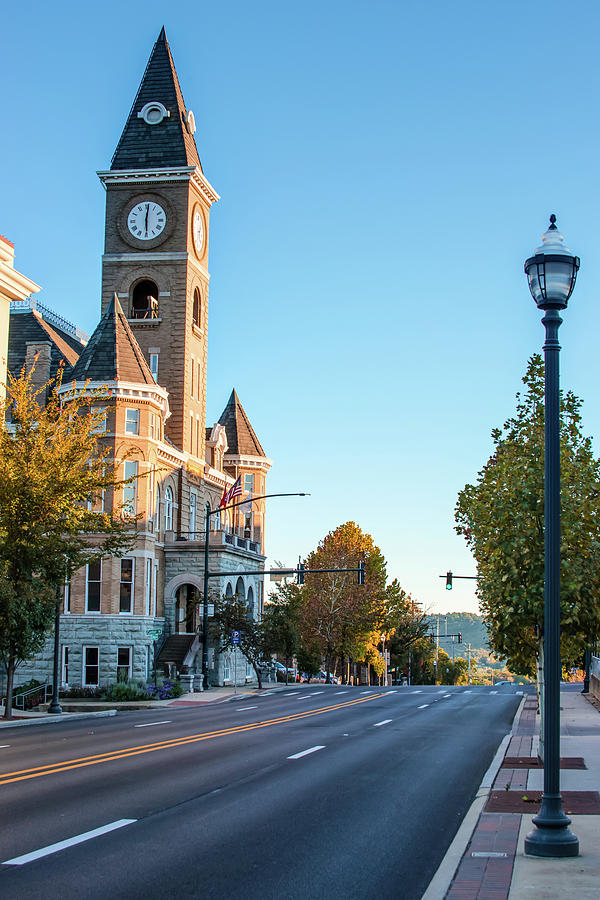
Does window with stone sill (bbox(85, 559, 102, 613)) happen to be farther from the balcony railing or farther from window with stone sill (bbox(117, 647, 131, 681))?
the balcony railing

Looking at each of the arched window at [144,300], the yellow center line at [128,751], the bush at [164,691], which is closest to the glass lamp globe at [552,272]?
the yellow center line at [128,751]

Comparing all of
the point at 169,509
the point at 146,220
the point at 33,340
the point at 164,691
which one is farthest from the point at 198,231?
the point at 164,691

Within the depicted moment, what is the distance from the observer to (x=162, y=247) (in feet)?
193

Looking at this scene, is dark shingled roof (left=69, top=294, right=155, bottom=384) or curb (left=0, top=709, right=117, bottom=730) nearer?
curb (left=0, top=709, right=117, bottom=730)

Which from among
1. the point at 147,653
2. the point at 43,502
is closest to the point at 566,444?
the point at 43,502

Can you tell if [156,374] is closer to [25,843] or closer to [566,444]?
[566,444]

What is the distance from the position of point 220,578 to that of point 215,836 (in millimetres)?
43629

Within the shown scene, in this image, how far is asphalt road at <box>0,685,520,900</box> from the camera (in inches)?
351

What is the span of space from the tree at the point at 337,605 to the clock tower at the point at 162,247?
18.6 m

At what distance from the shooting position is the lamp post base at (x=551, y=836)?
9273 mm

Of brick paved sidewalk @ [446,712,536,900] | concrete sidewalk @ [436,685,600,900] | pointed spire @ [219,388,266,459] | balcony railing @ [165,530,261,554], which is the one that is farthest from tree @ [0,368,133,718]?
pointed spire @ [219,388,266,459]

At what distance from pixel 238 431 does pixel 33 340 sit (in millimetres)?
19735

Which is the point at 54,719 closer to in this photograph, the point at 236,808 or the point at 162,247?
the point at 236,808

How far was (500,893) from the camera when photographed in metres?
8.04
